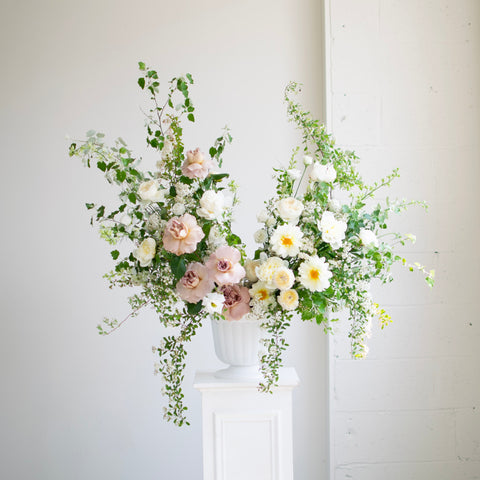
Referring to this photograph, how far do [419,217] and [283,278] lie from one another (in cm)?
104

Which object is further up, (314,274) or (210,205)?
(210,205)

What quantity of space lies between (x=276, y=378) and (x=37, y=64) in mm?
1522

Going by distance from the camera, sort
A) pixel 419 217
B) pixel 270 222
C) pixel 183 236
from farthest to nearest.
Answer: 1. pixel 419 217
2. pixel 270 222
3. pixel 183 236

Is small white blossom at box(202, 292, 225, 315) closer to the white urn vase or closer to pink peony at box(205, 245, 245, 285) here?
pink peony at box(205, 245, 245, 285)

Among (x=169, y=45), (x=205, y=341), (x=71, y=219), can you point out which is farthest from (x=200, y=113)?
(x=205, y=341)

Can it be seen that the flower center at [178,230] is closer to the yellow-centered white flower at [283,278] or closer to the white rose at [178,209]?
the white rose at [178,209]

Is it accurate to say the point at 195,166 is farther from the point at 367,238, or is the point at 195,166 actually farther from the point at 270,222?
the point at 367,238

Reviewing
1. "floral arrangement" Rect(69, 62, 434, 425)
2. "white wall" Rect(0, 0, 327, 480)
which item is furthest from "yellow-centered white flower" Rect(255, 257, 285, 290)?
"white wall" Rect(0, 0, 327, 480)

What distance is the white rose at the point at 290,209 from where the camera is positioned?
52.2 inches

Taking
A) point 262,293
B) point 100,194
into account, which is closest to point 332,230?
point 262,293

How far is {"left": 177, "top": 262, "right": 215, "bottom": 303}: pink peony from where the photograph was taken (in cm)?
130

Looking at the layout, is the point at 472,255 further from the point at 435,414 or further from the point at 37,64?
the point at 37,64

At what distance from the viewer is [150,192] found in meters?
1.31

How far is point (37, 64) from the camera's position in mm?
2180
